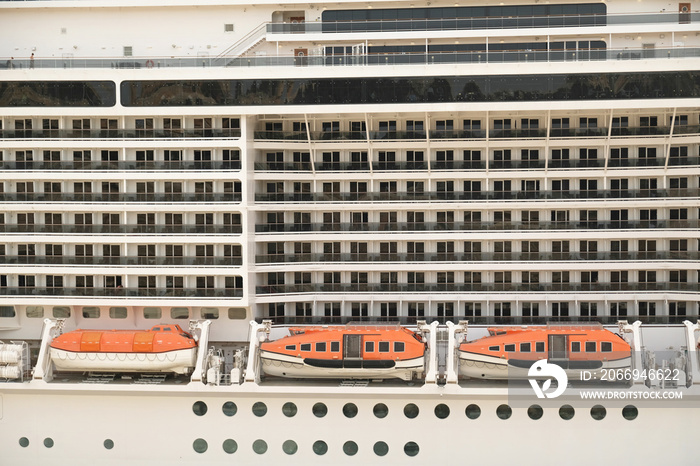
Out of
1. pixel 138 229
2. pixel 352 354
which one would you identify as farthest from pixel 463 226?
pixel 138 229

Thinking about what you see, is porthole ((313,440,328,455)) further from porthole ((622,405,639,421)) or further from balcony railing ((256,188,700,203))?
porthole ((622,405,639,421))

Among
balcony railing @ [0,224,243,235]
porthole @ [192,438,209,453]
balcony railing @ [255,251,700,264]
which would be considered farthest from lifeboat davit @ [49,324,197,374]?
Answer: balcony railing @ [255,251,700,264]

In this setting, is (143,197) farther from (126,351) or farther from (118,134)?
(126,351)

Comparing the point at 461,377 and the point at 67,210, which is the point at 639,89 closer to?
the point at 461,377

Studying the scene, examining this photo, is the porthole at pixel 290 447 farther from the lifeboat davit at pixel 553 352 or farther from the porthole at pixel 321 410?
the lifeboat davit at pixel 553 352

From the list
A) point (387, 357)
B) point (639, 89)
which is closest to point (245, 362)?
point (387, 357)
